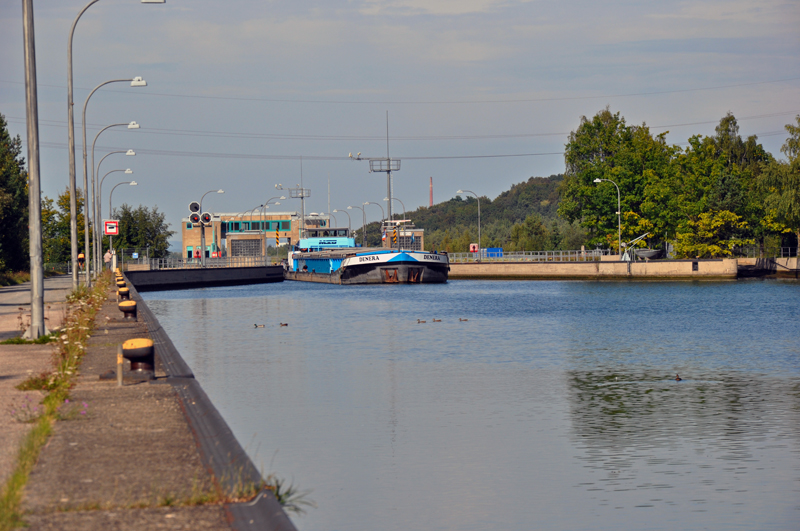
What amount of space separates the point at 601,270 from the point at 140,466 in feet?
281

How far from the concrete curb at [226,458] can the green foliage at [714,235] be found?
268 ft

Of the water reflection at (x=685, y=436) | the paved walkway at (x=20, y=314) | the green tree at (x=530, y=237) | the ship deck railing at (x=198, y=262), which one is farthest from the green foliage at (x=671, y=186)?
the water reflection at (x=685, y=436)

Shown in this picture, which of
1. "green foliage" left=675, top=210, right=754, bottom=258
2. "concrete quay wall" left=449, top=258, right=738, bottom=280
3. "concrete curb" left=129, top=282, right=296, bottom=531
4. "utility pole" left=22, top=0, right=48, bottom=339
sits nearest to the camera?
"concrete curb" left=129, top=282, right=296, bottom=531

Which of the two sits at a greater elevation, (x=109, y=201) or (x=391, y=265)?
(x=109, y=201)

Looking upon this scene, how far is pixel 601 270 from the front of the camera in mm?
91375

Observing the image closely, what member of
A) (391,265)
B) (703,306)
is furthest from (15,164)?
(703,306)

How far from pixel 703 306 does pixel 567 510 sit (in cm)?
4518

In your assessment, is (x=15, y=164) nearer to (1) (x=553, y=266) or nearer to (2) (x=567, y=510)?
(1) (x=553, y=266)

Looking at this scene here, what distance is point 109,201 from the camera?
3334 inches

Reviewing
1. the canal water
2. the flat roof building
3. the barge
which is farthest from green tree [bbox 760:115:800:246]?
the flat roof building

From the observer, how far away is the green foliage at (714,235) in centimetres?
8862

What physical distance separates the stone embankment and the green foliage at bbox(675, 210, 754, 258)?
82.6 meters

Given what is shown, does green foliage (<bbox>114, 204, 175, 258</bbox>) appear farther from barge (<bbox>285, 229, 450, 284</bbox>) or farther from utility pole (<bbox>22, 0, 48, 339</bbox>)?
utility pole (<bbox>22, 0, 48, 339</bbox>)

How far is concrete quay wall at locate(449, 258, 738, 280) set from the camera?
8569cm
